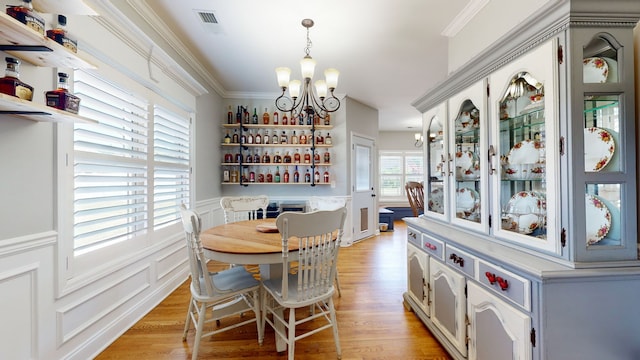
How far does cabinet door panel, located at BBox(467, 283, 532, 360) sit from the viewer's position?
117 cm

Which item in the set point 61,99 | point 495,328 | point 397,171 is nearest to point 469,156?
point 495,328

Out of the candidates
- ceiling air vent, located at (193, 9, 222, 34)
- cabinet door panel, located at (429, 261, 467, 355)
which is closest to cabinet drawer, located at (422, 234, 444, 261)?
cabinet door panel, located at (429, 261, 467, 355)

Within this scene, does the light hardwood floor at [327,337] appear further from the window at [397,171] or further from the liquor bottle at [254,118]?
the window at [397,171]

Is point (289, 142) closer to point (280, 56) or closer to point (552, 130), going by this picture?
point (280, 56)

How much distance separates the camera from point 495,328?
1.33 m

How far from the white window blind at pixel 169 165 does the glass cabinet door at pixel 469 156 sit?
103 inches

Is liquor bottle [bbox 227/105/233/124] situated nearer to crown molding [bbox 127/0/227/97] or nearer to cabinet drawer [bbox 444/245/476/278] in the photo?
crown molding [bbox 127/0/227/97]

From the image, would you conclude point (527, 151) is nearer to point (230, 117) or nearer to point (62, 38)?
point (62, 38)

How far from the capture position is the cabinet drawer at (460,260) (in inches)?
59.6

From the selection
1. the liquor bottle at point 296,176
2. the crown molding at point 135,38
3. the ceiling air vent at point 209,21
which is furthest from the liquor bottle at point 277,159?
the ceiling air vent at point 209,21

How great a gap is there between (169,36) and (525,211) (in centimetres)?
325

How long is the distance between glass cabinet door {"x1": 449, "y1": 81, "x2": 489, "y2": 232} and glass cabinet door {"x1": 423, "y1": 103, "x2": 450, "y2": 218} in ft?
0.28

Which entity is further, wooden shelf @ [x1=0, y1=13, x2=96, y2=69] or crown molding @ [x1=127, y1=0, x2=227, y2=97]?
crown molding @ [x1=127, y1=0, x2=227, y2=97]

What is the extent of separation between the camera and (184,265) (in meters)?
3.11
